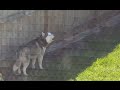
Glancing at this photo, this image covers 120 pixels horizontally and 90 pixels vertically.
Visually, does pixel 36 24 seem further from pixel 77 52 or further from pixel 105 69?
pixel 105 69

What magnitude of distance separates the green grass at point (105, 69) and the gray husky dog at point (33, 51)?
30.2 inches

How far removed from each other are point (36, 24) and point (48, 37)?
0.30m

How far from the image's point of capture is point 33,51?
19.5ft

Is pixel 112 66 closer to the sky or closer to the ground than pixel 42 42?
closer to the ground

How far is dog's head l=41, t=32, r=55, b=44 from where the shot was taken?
5.91 m

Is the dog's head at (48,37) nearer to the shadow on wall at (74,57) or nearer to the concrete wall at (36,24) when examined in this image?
the concrete wall at (36,24)

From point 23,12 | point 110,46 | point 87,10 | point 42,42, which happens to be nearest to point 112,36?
point 110,46

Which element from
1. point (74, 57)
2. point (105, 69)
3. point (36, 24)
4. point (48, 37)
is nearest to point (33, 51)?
point (48, 37)
